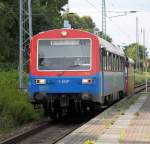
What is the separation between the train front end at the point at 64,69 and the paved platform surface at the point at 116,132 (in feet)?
5.34

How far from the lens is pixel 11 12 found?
2340 inches

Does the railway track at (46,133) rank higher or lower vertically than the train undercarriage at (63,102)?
lower

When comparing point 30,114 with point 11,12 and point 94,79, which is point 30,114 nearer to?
point 94,79

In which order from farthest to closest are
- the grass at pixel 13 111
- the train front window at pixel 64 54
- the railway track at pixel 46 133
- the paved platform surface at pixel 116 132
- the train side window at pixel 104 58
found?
the train side window at pixel 104 58
the train front window at pixel 64 54
the grass at pixel 13 111
the railway track at pixel 46 133
the paved platform surface at pixel 116 132

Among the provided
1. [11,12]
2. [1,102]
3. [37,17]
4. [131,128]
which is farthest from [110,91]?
[37,17]

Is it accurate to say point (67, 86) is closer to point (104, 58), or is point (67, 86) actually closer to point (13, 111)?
point (13, 111)

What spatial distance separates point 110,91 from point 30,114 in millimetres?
4806

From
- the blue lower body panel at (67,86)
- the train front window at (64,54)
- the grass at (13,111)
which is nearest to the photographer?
the grass at (13,111)

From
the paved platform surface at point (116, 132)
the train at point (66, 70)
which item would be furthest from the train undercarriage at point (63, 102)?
the paved platform surface at point (116, 132)

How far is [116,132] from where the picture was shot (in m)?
15.4

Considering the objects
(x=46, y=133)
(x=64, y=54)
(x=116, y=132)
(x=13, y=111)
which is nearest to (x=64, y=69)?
(x=64, y=54)

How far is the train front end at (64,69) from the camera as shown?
21.0 metres

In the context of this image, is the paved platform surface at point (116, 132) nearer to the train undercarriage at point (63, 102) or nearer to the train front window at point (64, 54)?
the train undercarriage at point (63, 102)

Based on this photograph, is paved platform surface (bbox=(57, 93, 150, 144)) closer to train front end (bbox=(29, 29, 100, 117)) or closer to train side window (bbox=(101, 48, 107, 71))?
train front end (bbox=(29, 29, 100, 117))
